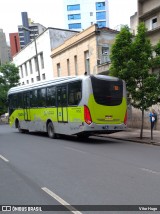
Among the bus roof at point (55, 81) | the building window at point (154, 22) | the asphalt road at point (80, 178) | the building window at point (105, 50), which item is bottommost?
the asphalt road at point (80, 178)

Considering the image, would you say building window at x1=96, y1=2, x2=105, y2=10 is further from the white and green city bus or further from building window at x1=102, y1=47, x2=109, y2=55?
the white and green city bus

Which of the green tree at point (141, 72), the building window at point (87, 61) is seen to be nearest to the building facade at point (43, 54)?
the building window at point (87, 61)

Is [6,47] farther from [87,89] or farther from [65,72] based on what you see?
[87,89]

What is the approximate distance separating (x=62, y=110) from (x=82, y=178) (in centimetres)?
839

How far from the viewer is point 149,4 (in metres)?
20.5

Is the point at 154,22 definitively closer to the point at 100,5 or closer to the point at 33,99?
the point at 33,99

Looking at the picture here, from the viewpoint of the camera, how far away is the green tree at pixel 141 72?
1404 centimetres

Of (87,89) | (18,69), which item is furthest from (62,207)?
(18,69)

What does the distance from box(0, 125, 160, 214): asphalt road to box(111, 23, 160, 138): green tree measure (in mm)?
4313

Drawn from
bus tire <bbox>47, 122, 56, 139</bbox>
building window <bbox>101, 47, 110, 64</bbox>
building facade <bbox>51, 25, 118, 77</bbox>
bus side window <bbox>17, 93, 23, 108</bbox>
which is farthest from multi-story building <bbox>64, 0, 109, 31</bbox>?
bus tire <bbox>47, 122, 56, 139</bbox>

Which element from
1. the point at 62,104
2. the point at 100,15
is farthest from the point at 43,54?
the point at 100,15

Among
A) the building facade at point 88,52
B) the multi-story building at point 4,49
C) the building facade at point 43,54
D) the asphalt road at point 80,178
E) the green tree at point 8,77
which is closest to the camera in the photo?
the asphalt road at point 80,178

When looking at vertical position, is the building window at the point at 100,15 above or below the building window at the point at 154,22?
above

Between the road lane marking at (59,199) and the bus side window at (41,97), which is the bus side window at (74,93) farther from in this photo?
the road lane marking at (59,199)
